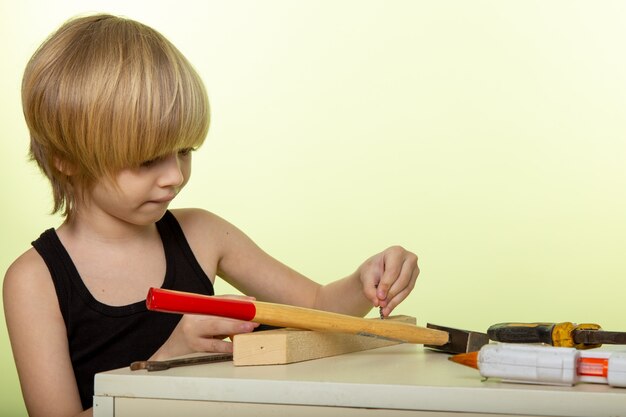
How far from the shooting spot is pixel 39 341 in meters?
1.09

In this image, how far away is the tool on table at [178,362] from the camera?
76cm

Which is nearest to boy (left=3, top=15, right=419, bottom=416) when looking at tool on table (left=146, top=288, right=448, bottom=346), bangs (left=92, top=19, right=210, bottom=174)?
bangs (left=92, top=19, right=210, bottom=174)

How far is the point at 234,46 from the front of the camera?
2.44 metres

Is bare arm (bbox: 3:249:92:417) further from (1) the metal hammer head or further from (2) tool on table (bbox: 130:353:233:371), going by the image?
(1) the metal hammer head

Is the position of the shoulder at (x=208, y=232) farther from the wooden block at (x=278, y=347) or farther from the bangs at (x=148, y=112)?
Answer: the wooden block at (x=278, y=347)

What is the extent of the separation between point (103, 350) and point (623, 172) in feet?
5.05

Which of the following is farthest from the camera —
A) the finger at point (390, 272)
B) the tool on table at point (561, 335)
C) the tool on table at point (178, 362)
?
the finger at point (390, 272)

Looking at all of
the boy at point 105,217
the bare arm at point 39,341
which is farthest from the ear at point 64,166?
the bare arm at point 39,341

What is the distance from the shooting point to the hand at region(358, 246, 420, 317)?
105 centimetres

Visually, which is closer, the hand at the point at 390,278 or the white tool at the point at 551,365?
the white tool at the point at 551,365

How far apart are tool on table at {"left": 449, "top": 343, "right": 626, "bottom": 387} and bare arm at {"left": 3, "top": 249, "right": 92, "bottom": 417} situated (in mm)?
522

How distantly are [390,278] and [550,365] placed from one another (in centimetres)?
40

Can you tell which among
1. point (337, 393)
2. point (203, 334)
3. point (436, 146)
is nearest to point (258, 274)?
point (203, 334)

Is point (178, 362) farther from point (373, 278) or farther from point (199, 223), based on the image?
point (199, 223)
